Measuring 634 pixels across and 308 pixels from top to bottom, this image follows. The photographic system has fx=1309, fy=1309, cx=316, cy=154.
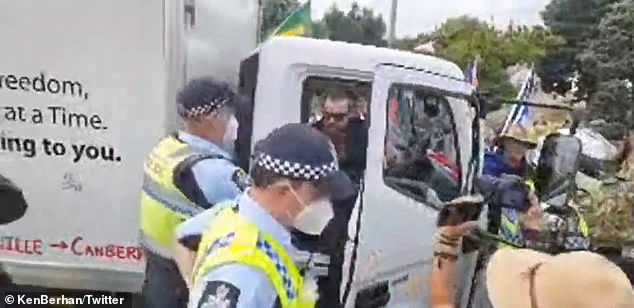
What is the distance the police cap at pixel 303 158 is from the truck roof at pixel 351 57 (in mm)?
164

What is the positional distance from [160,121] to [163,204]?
209mm

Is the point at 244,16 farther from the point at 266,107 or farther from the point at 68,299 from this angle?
the point at 68,299

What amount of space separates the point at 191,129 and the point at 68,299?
535 mm

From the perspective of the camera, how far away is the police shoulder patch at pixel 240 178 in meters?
3.04

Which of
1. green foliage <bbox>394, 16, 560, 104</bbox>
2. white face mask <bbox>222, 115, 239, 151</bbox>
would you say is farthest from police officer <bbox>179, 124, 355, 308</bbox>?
green foliage <bbox>394, 16, 560, 104</bbox>

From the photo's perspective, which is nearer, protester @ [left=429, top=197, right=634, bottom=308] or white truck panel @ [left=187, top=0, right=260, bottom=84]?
protester @ [left=429, top=197, right=634, bottom=308]

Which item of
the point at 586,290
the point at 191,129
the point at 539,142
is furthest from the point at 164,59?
the point at 586,290

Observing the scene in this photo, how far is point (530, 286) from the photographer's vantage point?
255 cm

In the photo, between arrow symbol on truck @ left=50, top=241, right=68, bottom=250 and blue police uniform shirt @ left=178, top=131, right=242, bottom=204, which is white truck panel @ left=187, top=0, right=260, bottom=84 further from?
arrow symbol on truck @ left=50, top=241, right=68, bottom=250

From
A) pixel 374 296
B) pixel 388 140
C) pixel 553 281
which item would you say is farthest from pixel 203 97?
pixel 553 281

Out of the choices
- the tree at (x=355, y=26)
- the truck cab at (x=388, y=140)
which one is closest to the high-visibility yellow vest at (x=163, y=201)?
the truck cab at (x=388, y=140)

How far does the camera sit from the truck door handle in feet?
9.96

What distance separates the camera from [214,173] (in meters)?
3.15

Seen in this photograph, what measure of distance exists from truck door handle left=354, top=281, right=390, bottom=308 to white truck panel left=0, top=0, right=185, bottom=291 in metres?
0.57
